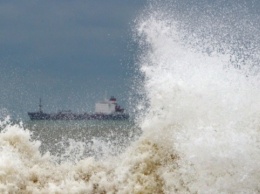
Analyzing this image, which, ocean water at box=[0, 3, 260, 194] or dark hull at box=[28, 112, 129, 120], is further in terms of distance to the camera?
dark hull at box=[28, 112, 129, 120]

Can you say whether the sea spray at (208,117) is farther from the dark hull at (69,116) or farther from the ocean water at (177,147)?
the dark hull at (69,116)

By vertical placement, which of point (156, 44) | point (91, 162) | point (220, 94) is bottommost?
point (91, 162)

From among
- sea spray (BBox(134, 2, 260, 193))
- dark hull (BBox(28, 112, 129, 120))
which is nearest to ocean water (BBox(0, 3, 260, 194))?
sea spray (BBox(134, 2, 260, 193))

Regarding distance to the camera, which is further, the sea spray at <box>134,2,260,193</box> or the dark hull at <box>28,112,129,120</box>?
the dark hull at <box>28,112,129,120</box>

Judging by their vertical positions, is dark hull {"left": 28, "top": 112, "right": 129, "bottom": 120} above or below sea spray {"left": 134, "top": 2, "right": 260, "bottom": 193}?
above

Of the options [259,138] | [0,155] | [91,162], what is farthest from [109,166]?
[259,138]

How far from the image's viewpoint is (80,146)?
15.0 meters

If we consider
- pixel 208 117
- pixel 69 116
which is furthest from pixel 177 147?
pixel 69 116

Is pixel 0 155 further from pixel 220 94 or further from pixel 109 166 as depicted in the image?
pixel 220 94

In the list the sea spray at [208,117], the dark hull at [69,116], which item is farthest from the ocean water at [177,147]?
the dark hull at [69,116]

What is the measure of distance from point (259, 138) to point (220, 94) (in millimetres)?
1413

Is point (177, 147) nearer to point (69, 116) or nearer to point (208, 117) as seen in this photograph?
point (208, 117)

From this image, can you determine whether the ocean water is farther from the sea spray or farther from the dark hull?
the dark hull

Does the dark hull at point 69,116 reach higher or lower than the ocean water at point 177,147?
higher
